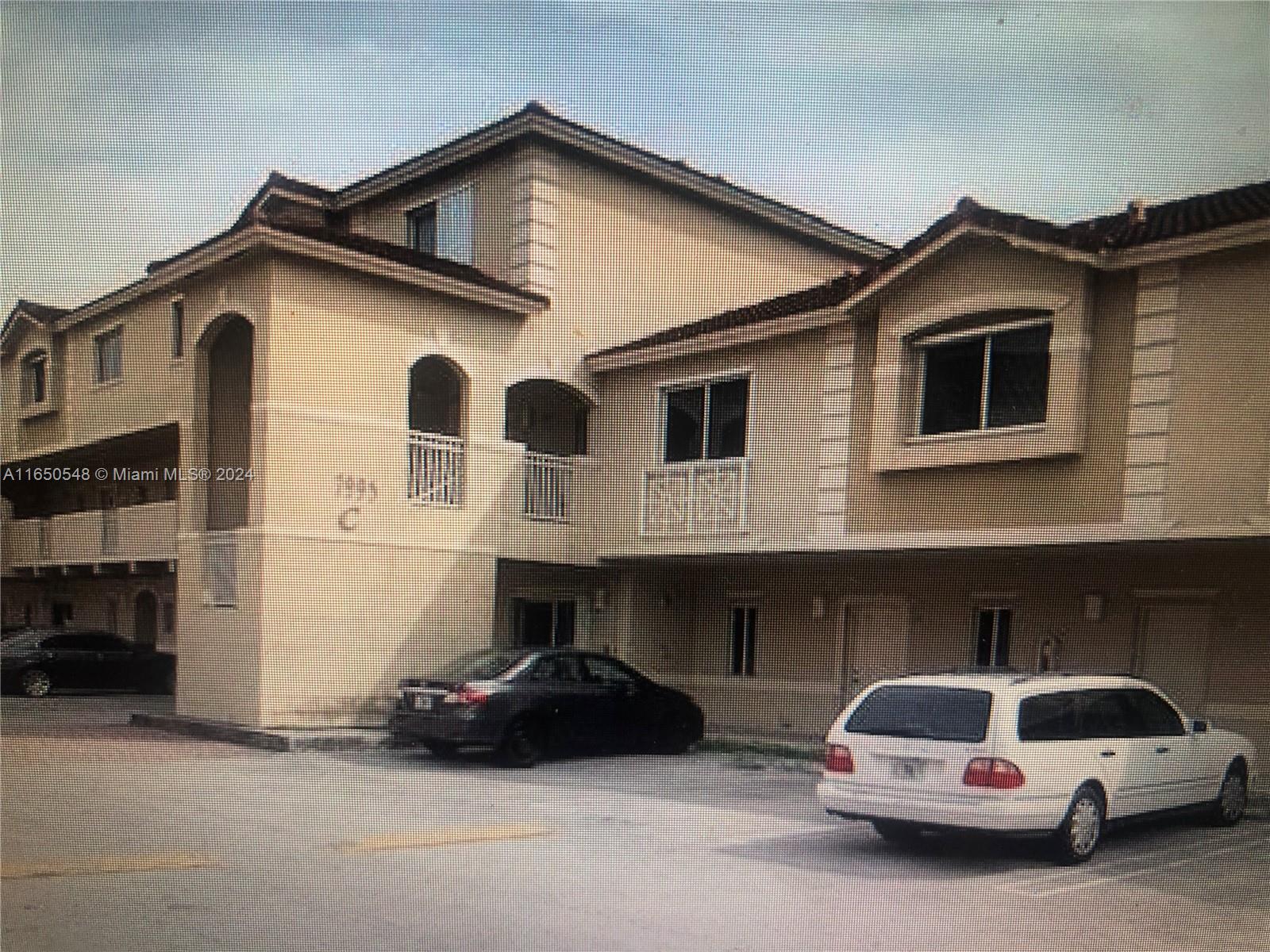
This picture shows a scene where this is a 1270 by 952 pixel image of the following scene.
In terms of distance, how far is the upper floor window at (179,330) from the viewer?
848 centimetres

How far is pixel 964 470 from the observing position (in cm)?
1066

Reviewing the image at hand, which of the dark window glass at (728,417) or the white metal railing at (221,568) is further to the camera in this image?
the dark window glass at (728,417)

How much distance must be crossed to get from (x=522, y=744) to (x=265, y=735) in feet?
8.47

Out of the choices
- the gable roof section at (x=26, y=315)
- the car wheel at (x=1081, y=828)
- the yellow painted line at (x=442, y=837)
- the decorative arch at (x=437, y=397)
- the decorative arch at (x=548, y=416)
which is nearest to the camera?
the gable roof section at (x=26, y=315)

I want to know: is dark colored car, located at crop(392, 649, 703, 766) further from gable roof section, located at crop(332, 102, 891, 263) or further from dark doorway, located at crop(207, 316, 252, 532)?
gable roof section, located at crop(332, 102, 891, 263)

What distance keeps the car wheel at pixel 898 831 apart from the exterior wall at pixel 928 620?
3579mm

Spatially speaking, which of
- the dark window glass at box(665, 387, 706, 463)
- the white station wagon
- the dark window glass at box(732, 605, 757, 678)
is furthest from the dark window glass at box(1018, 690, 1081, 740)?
the dark window glass at box(732, 605, 757, 678)

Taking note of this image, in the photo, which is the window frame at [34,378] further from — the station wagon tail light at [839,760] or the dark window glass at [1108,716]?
the dark window glass at [1108,716]

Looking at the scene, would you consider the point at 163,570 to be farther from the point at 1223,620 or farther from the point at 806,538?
the point at 1223,620

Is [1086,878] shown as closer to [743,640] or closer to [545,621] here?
[743,640]

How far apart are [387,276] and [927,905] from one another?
9.08 m

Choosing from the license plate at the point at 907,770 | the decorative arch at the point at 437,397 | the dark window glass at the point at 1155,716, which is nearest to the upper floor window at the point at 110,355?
the license plate at the point at 907,770

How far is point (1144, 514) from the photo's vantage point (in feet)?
30.6

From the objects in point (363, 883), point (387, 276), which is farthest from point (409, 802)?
point (387, 276)
